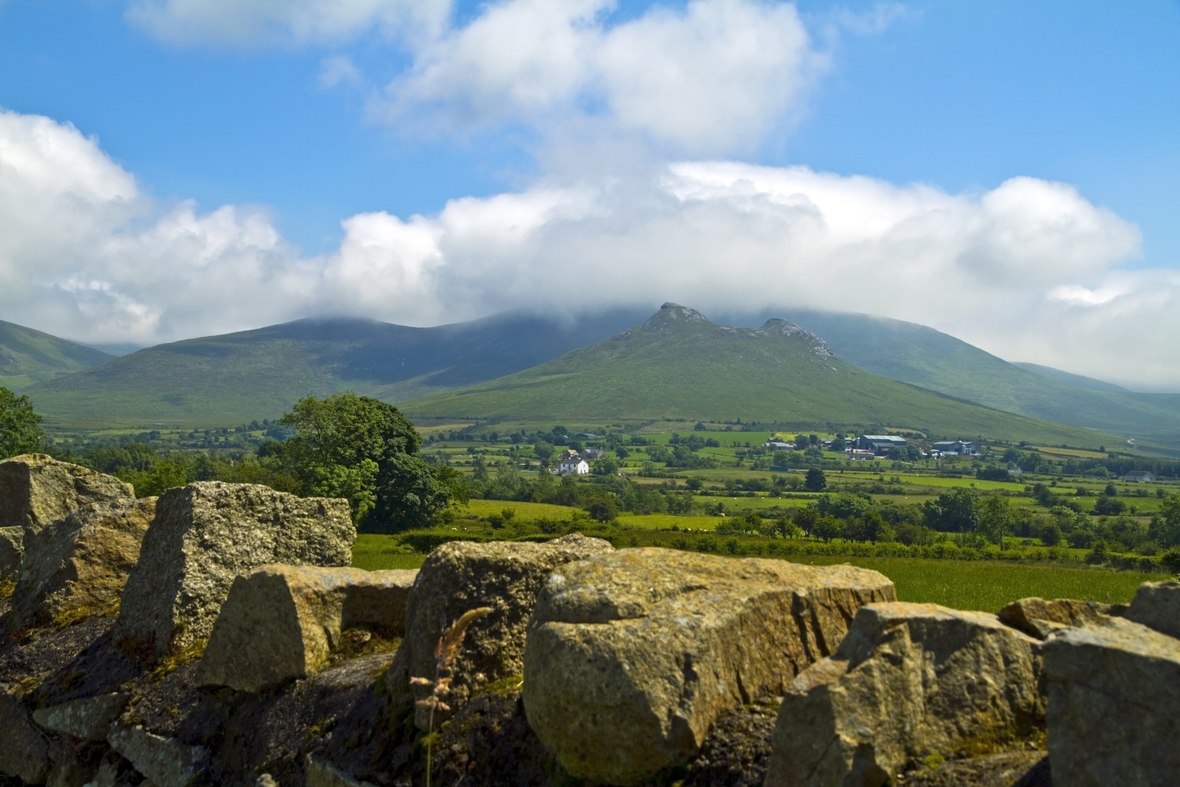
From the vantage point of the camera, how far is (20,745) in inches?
474

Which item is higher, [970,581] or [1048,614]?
[1048,614]

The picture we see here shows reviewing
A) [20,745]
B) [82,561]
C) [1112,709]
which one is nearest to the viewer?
[1112,709]

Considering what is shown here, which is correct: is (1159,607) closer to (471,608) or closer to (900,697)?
(900,697)

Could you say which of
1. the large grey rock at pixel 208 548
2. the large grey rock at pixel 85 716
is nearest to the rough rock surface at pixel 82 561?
the large grey rock at pixel 208 548

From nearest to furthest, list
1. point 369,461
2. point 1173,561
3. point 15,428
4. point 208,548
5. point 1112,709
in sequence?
point 1112,709 < point 208,548 < point 1173,561 < point 15,428 < point 369,461

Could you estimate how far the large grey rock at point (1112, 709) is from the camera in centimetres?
516

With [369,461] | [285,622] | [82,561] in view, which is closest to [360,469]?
[369,461]

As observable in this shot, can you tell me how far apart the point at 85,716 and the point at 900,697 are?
415 inches

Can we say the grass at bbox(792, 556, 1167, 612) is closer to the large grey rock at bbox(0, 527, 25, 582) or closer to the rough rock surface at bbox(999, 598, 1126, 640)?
the rough rock surface at bbox(999, 598, 1126, 640)

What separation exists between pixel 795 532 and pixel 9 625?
198ft

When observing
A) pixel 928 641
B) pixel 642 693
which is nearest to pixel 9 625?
pixel 642 693

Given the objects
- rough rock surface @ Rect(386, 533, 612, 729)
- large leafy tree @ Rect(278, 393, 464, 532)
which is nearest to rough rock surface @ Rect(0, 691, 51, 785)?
rough rock surface @ Rect(386, 533, 612, 729)

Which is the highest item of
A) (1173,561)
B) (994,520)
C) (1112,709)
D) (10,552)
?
(1112,709)

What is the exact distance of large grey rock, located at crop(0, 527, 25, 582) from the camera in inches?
707
